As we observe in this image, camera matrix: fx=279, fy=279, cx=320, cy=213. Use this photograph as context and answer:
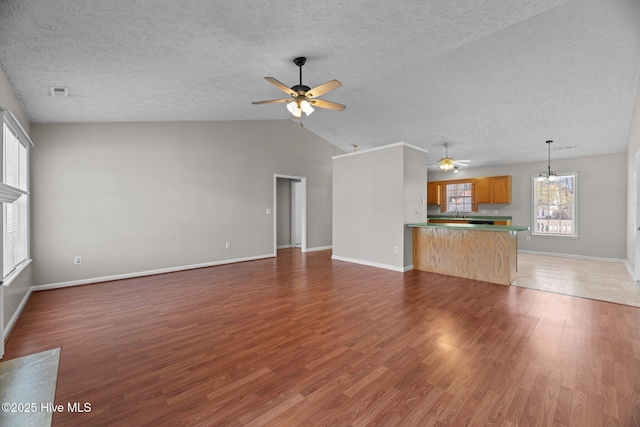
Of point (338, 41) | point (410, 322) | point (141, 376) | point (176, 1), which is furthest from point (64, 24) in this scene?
point (410, 322)

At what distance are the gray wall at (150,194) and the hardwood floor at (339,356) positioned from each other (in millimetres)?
866

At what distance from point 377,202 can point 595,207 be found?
526 cm

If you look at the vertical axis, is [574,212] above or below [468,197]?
below

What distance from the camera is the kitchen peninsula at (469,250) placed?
4262 mm

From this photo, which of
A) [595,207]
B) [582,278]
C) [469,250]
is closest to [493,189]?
[595,207]

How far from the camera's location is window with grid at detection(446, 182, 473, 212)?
28.1ft

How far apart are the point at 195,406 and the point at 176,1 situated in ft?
9.22

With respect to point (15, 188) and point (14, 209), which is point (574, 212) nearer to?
point (15, 188)

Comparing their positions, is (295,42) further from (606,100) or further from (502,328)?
(606,100)

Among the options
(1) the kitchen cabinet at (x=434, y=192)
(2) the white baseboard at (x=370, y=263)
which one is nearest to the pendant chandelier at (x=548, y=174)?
(1) the kitchen cabinet at (x=434, y=192)

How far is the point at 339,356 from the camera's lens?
2.21 meters

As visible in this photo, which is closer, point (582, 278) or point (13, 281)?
point (13, 281)

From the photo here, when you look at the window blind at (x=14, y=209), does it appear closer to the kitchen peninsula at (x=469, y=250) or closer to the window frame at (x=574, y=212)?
the kitchen peninsula at (x=469, y=250)

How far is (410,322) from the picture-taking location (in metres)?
2.85
